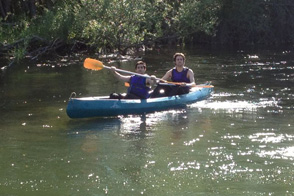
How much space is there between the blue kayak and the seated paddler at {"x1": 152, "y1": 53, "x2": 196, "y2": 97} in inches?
8.0

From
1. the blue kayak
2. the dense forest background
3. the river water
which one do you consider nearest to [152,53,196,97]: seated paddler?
the blue kayak

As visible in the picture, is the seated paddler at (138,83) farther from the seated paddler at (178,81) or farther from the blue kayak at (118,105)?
the seated paddler at (178,81)

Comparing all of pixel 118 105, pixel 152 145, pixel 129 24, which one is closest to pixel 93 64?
pixel 118 105

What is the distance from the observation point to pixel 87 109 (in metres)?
8.41

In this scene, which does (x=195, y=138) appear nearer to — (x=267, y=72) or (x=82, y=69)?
(x=267, y=72)

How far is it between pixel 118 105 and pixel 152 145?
1806mm

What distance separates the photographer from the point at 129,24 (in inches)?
659

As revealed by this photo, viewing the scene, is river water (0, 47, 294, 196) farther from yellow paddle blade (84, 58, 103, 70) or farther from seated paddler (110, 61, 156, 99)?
yellow paddle blade (84, 58, 103, 70)

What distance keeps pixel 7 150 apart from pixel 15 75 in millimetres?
7200

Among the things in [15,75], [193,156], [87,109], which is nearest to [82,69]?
[15,75]

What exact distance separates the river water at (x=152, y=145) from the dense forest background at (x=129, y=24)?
14.0 feet

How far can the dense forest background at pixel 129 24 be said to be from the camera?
Answer: 1620 centimetres

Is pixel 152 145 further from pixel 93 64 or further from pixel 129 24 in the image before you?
pixel 129 24

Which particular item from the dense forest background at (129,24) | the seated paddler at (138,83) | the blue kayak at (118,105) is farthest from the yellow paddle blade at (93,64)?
the dense forest background at (129,24)
